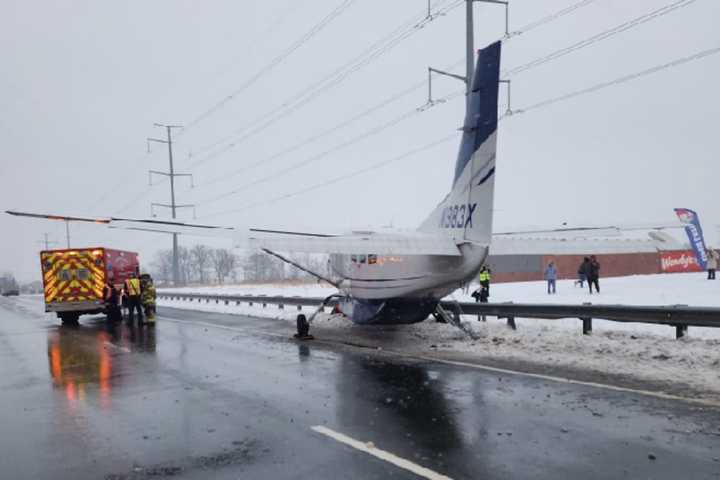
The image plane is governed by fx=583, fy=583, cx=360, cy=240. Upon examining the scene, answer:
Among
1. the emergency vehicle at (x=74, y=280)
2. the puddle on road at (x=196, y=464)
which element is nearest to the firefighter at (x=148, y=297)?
the emergency vehicle at (x=74, y=280)

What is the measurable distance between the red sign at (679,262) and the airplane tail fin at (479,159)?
46.4 m

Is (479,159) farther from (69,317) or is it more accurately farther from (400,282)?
(69,317)

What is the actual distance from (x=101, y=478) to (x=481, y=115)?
948 centimetres

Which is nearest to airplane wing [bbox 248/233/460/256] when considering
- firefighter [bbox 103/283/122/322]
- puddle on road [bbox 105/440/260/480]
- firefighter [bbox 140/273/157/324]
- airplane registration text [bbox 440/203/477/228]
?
airplane registration text [bbox 440/203/477/228]

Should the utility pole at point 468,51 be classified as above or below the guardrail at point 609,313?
above

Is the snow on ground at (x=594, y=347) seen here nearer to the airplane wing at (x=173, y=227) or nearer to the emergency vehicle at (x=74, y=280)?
the airplane wing at (x=173, y=227)

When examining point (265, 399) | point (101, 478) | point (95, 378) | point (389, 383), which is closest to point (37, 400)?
point (95, 378)

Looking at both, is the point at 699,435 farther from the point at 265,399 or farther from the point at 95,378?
the point at 95,378

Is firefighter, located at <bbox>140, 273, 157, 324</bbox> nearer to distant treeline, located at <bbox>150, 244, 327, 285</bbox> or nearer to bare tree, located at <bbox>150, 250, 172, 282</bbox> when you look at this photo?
distant treeline, located at <bbox>150, 244, 327, 285</bbox>

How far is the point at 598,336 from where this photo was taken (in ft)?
41.0

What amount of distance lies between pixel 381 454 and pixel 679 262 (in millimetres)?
53593

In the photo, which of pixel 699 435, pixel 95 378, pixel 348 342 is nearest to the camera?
pixel 699 435

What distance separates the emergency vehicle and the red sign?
153 feet

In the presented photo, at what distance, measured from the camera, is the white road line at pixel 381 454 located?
489 centimetres
